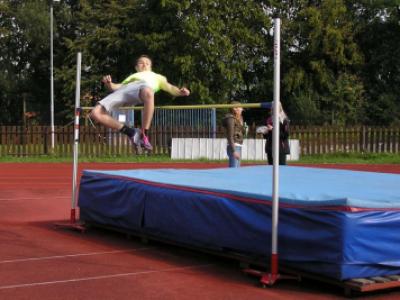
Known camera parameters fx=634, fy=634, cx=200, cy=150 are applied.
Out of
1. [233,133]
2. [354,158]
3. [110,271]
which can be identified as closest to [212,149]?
[354,158]

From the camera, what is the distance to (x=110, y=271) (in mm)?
5879

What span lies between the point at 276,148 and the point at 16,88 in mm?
40757

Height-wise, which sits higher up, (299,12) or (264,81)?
(299,12)

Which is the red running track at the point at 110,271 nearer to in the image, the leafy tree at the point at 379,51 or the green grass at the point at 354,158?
the green grass at the point at 354,158

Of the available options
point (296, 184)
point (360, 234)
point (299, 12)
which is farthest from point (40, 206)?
point (299, 12)

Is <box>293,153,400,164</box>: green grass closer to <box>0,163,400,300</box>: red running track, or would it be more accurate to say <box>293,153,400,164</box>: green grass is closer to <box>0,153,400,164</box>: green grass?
<box>0,153,400,164</box>: green grass

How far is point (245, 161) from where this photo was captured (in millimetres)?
21609

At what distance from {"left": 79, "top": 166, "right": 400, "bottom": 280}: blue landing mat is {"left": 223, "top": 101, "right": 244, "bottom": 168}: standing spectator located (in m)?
1.59

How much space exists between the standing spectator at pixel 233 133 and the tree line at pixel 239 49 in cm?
2457

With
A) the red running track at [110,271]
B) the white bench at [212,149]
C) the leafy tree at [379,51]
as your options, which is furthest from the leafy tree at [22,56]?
the red running track at [110,271]

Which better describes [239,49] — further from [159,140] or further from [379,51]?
[159,140]

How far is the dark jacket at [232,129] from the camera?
9.92 metres

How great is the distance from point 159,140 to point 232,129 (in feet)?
46.1

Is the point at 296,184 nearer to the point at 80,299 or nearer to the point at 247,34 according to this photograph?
the point at 80,299
